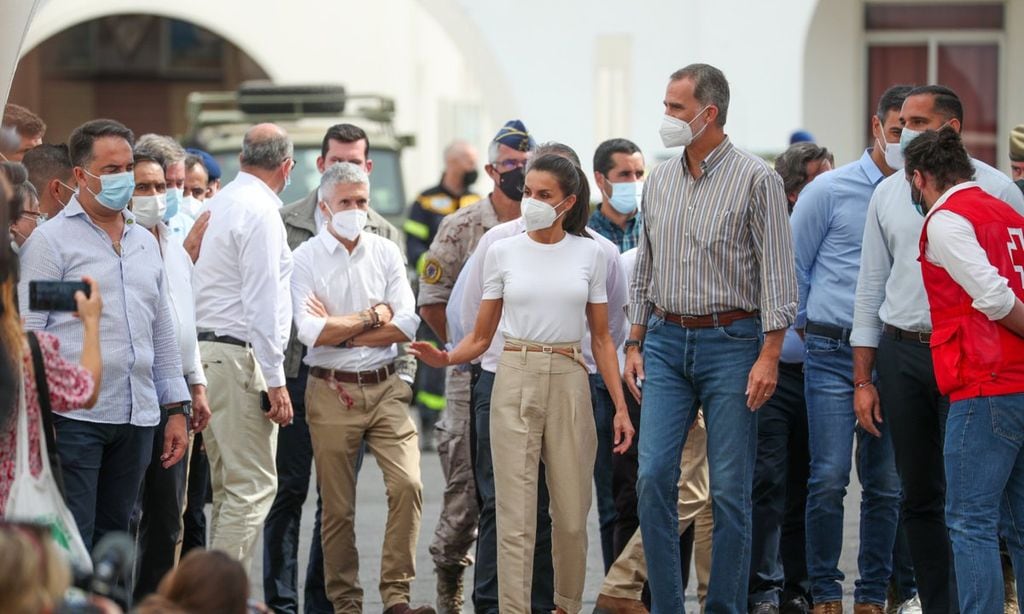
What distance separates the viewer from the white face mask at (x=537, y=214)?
6801 millimetres

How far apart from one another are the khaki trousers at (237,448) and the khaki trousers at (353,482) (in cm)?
23

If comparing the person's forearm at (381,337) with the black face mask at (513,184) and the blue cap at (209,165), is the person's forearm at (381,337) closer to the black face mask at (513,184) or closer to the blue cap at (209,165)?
the black face mask at (513,184)

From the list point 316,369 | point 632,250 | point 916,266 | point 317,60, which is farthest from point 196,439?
point 317,60

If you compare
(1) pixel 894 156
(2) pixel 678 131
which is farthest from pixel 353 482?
(1) pixel 894 156

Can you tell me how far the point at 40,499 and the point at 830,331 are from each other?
3582 millimetres

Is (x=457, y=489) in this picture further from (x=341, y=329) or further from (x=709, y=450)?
(x=709, y=450)

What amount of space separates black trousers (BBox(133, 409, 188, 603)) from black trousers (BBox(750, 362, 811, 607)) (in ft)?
7.76

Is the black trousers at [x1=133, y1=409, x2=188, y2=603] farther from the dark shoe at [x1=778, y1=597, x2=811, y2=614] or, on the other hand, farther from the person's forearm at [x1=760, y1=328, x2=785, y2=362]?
the dark shoe at [x1=778, y1=597, x2=811, y2=614]

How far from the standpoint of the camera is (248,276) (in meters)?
7.21

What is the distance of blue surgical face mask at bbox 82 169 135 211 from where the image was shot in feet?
20.0

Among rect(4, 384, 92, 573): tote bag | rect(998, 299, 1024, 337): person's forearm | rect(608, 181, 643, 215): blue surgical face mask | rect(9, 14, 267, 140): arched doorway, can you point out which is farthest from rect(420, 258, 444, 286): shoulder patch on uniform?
rect(9, 14, 267, 140): arched doorway

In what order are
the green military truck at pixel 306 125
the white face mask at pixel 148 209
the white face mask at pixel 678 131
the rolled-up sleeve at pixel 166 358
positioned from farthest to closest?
the green military truck at pixel 306 125 < the white face mask at pixel 148 209 < the white face mask at pixel 678 131 < the rolled-up sleeve at pixel 166 358

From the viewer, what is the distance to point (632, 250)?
25.1 ft

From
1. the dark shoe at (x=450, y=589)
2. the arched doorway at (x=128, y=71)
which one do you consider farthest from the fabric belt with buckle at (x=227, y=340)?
the arched doorway at (x=128, y=71)
